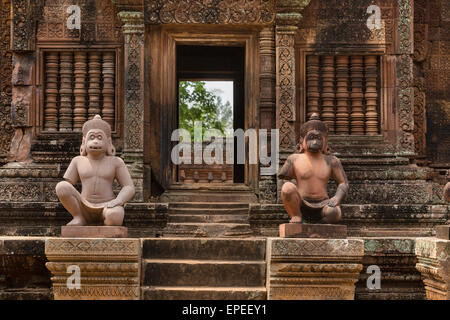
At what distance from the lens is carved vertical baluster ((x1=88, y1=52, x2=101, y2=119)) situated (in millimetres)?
9344

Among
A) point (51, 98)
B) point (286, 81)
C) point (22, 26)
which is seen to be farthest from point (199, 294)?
point (22, 26)

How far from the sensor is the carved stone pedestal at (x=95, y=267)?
6.26 metres

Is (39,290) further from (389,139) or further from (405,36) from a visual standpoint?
(405,36)

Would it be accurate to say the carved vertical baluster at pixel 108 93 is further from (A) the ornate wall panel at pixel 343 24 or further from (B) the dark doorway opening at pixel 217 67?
(B) the dark doorway opening at pixel 217 67

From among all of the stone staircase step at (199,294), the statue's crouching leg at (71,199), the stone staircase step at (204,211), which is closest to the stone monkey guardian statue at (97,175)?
the statue's crouching leg at (71,199)

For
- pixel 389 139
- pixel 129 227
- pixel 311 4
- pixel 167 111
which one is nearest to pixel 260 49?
pixel 311 4

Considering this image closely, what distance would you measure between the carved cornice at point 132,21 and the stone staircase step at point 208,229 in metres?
2.66

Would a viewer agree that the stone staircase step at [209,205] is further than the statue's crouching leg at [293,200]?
Yes

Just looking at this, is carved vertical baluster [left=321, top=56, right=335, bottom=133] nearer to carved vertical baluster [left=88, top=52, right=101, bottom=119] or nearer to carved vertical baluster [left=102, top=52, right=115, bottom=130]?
carved vertical baluster [left=102, top=52, right=115, bottom=130]

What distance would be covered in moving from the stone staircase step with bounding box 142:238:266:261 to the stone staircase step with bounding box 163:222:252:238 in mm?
1352

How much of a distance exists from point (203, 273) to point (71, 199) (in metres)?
1.50

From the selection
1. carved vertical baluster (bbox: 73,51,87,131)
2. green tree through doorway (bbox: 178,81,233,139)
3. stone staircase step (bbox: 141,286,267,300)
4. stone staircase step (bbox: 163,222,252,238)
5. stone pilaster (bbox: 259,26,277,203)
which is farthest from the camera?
green tree through doorway (bbox: 178,81,233,139)

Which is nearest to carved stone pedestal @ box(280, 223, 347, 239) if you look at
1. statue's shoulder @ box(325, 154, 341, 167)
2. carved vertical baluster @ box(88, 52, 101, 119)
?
statue's shoulder @ box(325, 154, 341, 167)

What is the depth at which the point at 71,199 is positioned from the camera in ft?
21.9
